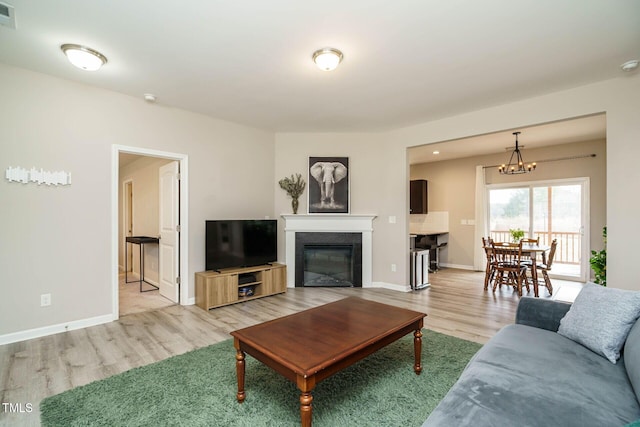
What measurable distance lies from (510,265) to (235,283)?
4.23m

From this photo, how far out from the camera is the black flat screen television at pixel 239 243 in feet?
13.6

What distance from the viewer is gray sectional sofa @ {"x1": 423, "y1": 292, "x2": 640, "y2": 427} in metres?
1.19

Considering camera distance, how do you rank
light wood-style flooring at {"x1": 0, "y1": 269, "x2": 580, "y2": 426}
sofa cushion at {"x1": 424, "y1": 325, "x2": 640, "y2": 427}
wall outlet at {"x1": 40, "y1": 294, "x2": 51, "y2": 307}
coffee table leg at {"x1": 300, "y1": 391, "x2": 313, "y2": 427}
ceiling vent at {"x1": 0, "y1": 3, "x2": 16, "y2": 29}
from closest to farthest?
sofa cushion at {"x1": 424, "y1": 325, "x2": 640, "y2": 427} < coffee table leg at {"x1": 300, "y1": 391, "x2": 313, "y2": 427} < ceiling vent at {"x1": 0, "y1": 3, "x2": 16, "y2": 29} < light wood-style flooring at {"x1": 0, "y1": 269, "x2": 580, "y2": 426} < wall outlet at {"x1": 40, "y1": 294, "x2": 51, "y2": 307}

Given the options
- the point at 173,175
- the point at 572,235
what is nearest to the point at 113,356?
the point at 173,175

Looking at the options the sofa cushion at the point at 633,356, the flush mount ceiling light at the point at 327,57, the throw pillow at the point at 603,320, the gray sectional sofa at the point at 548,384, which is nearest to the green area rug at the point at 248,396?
the gray sectional sofa at the point at 548,384

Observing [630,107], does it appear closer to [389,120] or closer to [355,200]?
[389,120]

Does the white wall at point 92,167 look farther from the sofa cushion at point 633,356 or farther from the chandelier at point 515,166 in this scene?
the sofa cushion at point 633,356

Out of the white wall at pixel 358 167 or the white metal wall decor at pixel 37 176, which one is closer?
the white metal wall decor at pixel 37 176

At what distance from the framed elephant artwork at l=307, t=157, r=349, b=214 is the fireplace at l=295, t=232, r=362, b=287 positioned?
1.52 ft

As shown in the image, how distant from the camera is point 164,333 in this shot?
315cm

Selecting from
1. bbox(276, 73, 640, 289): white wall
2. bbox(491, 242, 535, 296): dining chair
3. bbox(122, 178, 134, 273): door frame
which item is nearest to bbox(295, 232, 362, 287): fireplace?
bbox(276, 73, 640, 289): white wall

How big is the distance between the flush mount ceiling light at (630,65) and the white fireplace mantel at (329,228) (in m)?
3.36

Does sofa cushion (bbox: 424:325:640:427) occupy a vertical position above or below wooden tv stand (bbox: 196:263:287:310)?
above

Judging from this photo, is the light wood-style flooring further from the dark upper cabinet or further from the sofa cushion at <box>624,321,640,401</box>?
the dark upper cabinet
